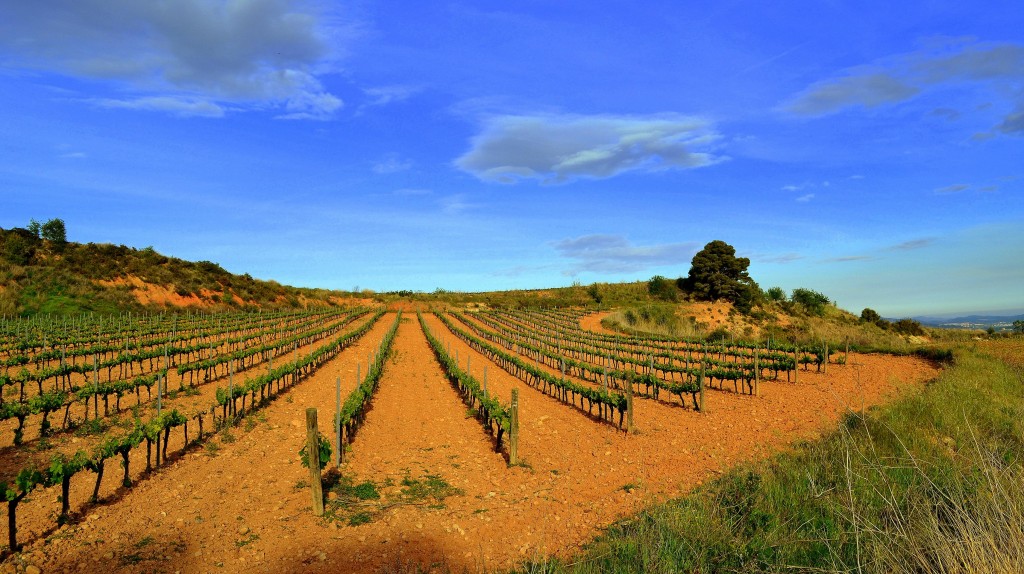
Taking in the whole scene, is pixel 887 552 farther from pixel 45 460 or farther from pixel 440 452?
pixel 45 460

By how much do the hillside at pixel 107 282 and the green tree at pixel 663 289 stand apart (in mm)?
46764

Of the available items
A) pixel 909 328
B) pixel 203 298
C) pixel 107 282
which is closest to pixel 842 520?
pixel 909 328

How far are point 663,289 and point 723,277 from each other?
13649 millimetres

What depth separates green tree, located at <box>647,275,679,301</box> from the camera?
65625mm

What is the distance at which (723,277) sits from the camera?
187ft

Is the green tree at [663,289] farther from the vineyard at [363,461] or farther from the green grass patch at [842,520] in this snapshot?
the green grass patch at [842,520]

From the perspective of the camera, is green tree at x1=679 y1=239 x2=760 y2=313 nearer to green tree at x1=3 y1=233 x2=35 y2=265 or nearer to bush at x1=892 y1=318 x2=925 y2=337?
bush at x1=892 y1=318 x2=925 y2=337

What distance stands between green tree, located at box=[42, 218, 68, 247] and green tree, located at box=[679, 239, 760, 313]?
68073 mm

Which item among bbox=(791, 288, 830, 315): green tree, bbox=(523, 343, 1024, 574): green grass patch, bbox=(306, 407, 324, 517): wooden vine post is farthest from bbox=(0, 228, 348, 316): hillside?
bbox=(791, 288, 830, 315): green tree

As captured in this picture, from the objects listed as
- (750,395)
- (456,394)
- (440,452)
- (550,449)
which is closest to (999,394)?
(750,395)

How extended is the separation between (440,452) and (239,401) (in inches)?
323

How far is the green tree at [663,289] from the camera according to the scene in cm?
6562

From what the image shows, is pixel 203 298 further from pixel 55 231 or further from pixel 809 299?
pixel 809 299

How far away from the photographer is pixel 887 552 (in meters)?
4.43
